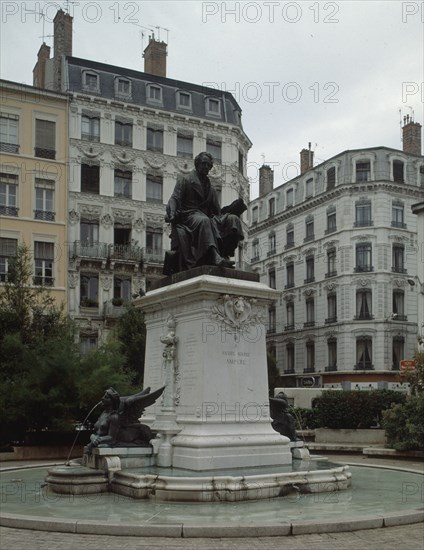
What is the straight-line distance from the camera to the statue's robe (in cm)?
1473

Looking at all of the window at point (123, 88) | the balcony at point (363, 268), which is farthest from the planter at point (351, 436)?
the balcony at point (363, 268)

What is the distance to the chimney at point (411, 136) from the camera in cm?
6029

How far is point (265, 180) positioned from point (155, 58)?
22478 mm

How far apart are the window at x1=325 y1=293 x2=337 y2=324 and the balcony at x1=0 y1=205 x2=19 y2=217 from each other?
26.3 m

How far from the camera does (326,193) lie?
5941 centimetres

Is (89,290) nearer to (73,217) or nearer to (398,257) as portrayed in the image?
(73,217)

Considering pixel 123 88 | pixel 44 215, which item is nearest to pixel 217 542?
pixel 44 215

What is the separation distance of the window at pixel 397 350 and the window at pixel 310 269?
8722mm

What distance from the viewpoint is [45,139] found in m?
44.7

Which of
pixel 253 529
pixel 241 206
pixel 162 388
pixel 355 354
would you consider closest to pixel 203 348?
pixel 162 388

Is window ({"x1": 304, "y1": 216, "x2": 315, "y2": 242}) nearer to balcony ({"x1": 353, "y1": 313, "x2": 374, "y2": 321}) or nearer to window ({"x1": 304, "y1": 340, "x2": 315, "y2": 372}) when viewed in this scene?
balcony ({"x1": 353, "y1": 313, "x2": 374, "y2": 321})

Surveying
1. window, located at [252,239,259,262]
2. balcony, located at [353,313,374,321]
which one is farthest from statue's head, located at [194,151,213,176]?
window, located at [252,239,259,262]

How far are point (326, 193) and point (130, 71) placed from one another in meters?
19.1

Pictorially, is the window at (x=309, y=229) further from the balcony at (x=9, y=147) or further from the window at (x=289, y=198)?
the balcony at (x=9, y=147)
